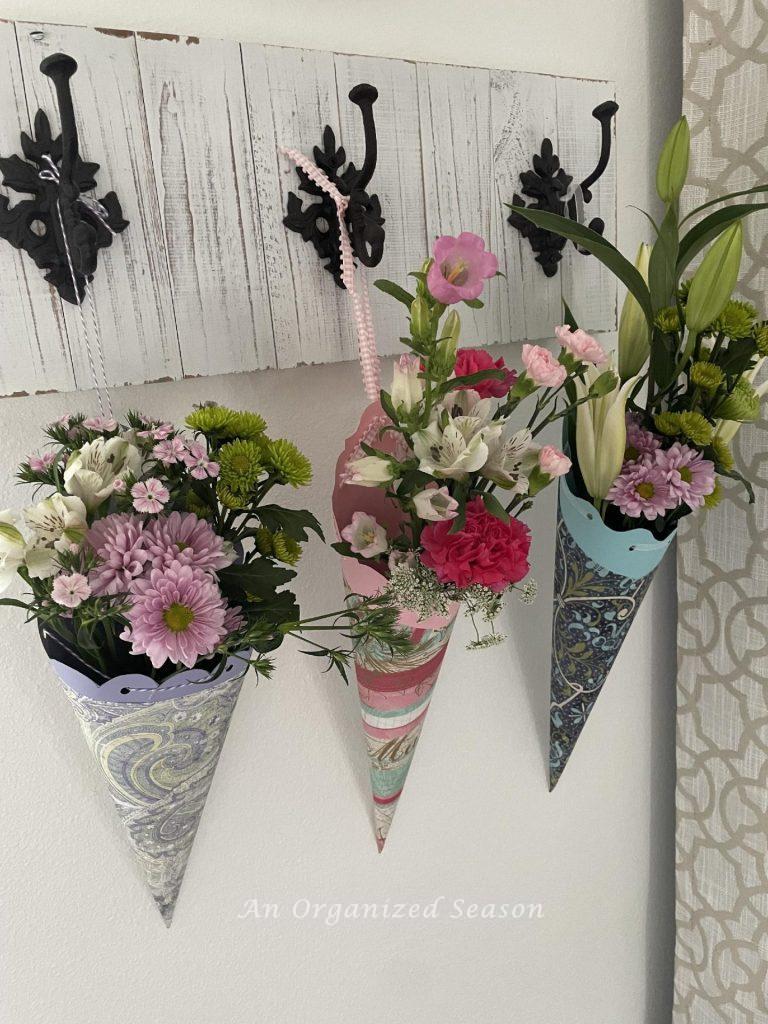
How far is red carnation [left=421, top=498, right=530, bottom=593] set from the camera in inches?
20.4

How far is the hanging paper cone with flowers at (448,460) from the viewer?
52cm

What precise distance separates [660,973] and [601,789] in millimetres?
362

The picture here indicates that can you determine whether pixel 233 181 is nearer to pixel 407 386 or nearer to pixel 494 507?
pixel 407 386

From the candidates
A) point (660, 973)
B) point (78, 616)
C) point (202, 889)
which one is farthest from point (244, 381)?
point (660, 973)

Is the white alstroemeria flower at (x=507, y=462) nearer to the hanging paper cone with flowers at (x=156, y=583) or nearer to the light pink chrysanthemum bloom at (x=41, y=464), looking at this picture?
the hanging paper cone with flowers at (x=156, y=583)

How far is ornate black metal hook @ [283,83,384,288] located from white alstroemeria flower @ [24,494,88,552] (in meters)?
0.31

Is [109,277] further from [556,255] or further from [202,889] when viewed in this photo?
[202,889]

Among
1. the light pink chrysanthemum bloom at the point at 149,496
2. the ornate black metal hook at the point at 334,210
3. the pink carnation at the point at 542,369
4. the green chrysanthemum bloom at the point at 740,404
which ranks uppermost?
the ornate black metal hook at the point at 334,210

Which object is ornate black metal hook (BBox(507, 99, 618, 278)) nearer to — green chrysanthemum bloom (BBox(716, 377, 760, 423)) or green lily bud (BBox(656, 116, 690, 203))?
green lily bud (BBox(656, 116, 690, 203))

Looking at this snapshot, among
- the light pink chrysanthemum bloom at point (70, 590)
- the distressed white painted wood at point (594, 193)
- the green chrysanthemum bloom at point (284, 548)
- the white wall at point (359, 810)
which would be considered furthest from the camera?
the distressed white painted wood at point (594, 193)

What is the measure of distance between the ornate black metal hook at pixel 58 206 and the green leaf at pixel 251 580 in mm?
241

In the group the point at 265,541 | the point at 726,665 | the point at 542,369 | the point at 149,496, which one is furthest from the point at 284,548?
the point at 726,665

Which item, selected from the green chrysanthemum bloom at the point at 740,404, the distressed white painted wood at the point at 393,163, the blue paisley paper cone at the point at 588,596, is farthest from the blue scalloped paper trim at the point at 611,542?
the distressed white painted wood at the point at 393,163

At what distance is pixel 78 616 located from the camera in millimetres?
479
